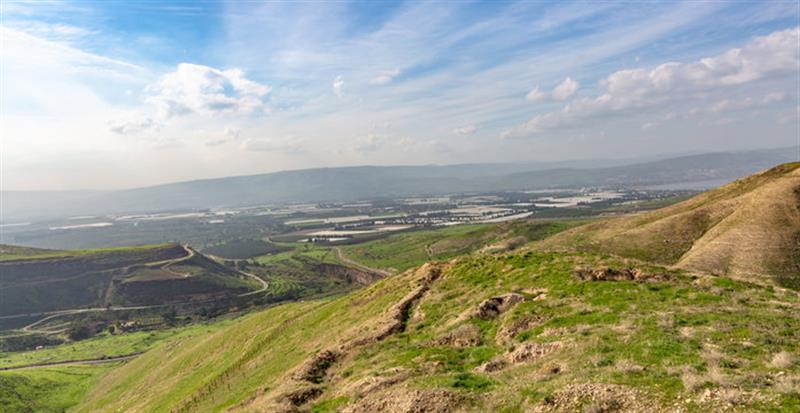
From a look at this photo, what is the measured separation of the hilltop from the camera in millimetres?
17094

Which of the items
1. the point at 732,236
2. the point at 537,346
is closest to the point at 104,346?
the point at 537,346

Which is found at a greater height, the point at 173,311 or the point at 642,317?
the point at 642,317

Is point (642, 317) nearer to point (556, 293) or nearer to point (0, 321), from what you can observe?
point (556, 293)

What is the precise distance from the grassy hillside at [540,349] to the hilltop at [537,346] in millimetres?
106

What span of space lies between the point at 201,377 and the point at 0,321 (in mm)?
187605

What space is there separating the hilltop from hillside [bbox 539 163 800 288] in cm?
96

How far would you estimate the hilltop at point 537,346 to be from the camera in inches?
673

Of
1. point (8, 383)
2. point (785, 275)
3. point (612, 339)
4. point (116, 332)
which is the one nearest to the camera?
point (612, 339)

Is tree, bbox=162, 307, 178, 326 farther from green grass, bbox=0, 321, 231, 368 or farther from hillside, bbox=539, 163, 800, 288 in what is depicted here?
hillside, bbox=539, 163, 800, 288

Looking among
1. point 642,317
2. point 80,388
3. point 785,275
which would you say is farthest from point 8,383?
point 785,275

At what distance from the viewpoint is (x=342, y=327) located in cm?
4603

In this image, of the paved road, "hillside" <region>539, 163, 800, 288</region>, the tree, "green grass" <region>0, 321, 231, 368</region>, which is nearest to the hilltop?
"hillside" <region>539, 163, 800, 288</region>

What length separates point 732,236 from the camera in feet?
170

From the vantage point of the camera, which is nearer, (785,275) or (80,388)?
(785,275)
